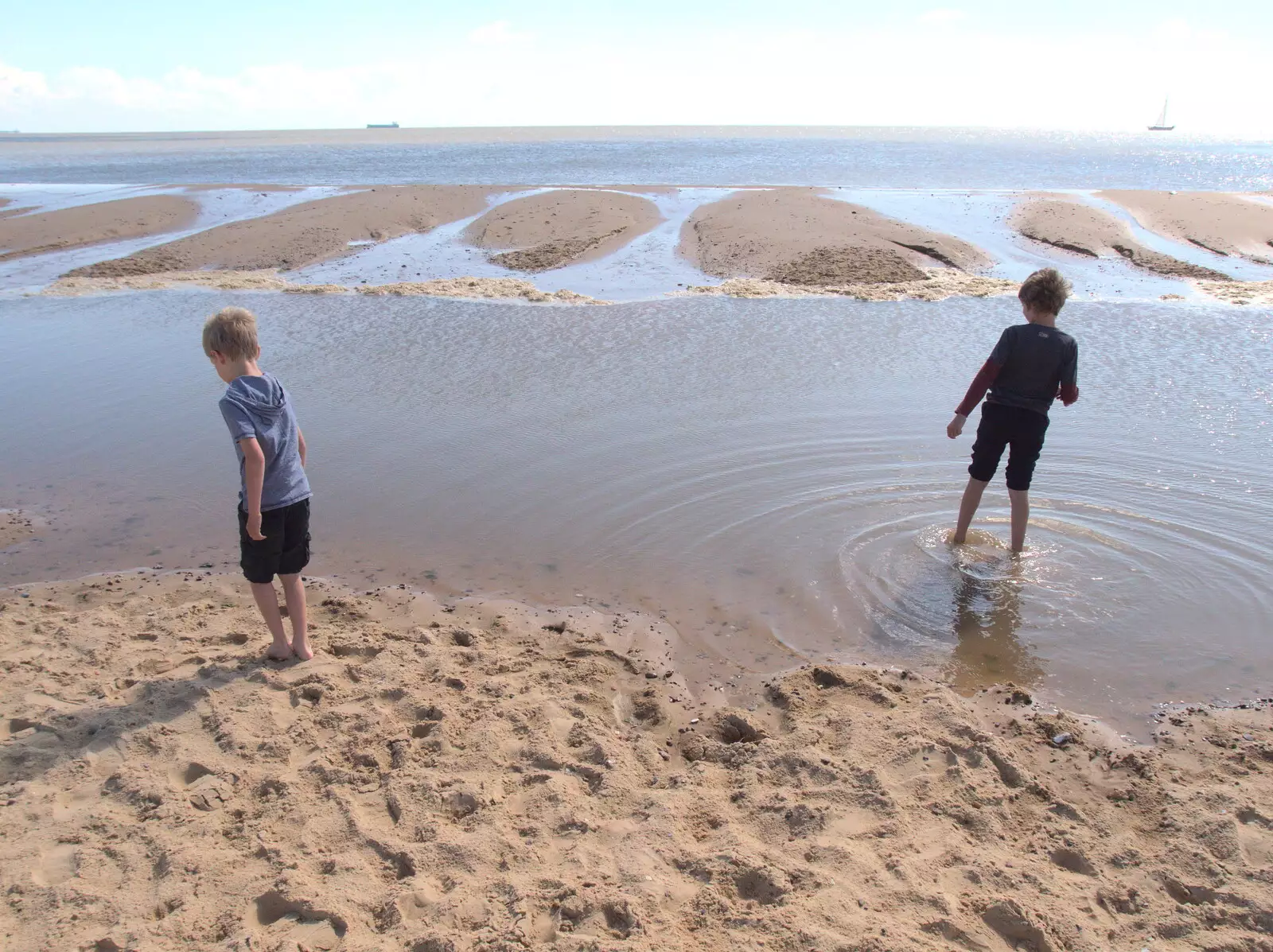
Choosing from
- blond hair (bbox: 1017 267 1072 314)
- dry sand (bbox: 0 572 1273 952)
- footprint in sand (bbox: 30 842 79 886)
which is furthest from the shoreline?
footprint in sand (bbox: 30 842 79 886)

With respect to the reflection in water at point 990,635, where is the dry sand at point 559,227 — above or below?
above

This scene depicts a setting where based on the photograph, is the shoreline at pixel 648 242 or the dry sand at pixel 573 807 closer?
the dry sand at pixel 573 807

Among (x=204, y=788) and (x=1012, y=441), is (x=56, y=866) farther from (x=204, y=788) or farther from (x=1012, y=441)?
(x=1012, y=441)

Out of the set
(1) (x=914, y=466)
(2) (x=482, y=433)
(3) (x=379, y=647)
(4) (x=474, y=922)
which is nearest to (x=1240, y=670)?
(1) (x=914, y=466)

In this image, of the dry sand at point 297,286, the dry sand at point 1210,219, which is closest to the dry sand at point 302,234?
the dry sand at point 297,286

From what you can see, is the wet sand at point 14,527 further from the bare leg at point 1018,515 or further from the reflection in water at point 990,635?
the bare leg at point 1018,515

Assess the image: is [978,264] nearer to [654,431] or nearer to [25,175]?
[654,431]

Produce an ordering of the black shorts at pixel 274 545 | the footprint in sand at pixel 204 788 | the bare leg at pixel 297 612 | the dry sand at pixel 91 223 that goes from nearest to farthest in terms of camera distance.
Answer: the footprint in sand at pixel 204 788
the black shorts at pixel 274 545
the bare leg at pixel 297 612
the dry sand at pixel 91 223

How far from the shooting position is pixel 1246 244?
16.5 metres

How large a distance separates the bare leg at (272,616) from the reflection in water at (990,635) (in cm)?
326

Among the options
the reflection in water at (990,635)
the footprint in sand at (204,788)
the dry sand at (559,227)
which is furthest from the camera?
the dry sand at (559,227)

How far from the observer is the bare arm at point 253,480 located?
12.3 feet

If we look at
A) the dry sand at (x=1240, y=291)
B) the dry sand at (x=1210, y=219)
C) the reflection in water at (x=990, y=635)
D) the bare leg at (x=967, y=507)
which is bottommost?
the reflection in water at (x=990, y=635)

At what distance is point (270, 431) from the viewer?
3.95 m
